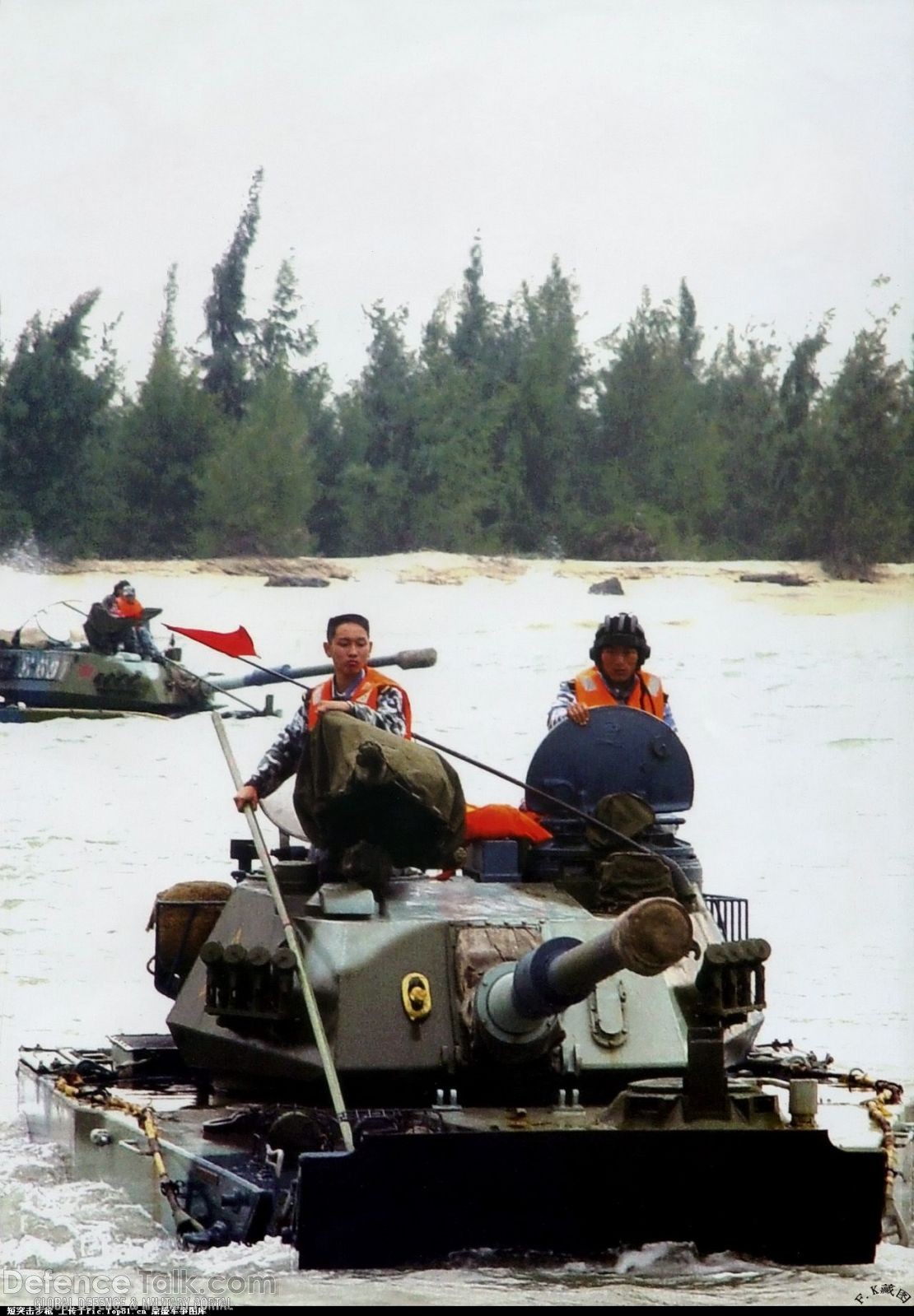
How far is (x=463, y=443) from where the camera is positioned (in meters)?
15.2

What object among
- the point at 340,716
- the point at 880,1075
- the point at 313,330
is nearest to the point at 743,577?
the point at 313,330

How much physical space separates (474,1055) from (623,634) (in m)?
1.86

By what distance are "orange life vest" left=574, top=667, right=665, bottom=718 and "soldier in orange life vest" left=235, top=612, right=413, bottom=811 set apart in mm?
698

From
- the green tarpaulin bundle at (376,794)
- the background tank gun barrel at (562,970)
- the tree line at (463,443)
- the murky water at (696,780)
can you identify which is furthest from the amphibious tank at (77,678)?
the background tank gun barrel at (562,970)

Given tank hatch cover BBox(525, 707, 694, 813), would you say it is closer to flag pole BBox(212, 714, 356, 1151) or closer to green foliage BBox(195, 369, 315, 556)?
flag pole BBox(212, 714, 356, 1151)

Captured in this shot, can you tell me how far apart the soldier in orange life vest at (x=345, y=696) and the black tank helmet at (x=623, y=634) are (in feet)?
2.53

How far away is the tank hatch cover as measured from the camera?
941cm

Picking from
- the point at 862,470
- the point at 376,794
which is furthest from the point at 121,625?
the point at 376,794

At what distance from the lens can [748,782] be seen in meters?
16.8

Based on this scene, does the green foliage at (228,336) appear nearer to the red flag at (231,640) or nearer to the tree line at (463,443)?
the tree line at (463,443)

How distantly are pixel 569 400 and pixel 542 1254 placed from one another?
8.45 m

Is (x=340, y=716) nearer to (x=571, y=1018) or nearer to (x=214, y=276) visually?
(x=571, y=1018)

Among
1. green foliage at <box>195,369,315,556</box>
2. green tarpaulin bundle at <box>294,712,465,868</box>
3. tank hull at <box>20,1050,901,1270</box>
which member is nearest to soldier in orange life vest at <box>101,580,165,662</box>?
green foliage at <box>195,369,315,556</box>

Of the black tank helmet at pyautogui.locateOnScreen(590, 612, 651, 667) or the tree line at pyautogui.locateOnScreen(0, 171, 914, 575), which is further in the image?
the tree line at pyautogui.locateOnScreen(0, 171, 914, 575)
